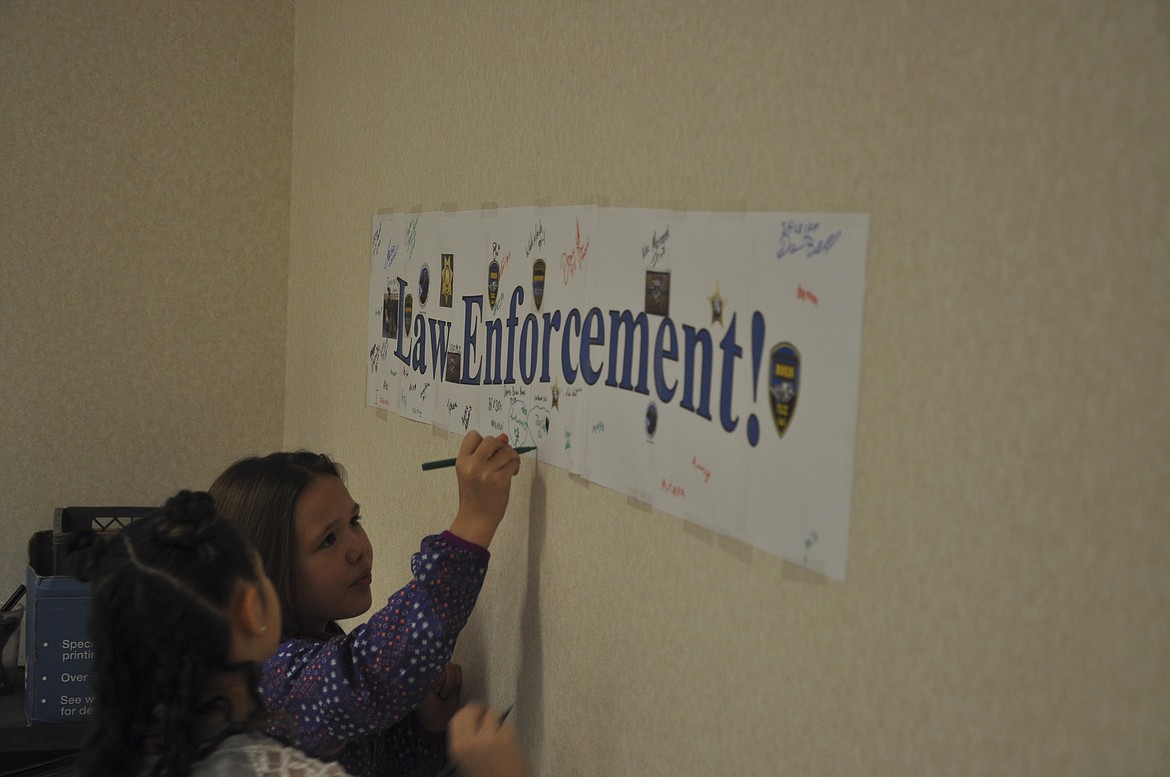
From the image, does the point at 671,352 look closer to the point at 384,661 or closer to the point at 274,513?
the point at 384,661

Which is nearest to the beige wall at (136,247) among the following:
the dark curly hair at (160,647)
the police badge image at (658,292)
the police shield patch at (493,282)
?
the police shield patch at (493,282)

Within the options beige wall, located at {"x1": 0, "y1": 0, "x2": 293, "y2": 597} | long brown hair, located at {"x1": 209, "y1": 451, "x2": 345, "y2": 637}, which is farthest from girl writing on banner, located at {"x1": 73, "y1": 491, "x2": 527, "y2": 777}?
beige wall, located at {"x1": 0, "y1": 0, "x2": 293, "y2": 597}

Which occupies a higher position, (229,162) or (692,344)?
(229,162)

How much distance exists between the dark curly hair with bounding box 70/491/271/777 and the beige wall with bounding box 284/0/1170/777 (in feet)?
1.37

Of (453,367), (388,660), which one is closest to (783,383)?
(388,660)

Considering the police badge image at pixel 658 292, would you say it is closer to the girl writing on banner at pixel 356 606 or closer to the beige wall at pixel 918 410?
the beige wall at pixel 918 410

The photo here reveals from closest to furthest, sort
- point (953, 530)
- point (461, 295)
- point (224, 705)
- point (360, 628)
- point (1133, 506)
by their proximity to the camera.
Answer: point (1133, 506) < point (953, 530) < point (224, 705) < point (360, 628) < point (461, 295)

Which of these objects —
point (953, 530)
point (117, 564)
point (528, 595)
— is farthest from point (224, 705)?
point (953, 530)

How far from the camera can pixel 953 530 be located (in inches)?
30.8

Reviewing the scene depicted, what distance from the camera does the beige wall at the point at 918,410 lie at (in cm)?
67

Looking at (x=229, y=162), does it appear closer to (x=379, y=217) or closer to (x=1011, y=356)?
(x=379, y=217)

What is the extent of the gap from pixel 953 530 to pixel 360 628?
801mm

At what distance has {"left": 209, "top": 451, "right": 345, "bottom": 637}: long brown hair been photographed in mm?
1477
